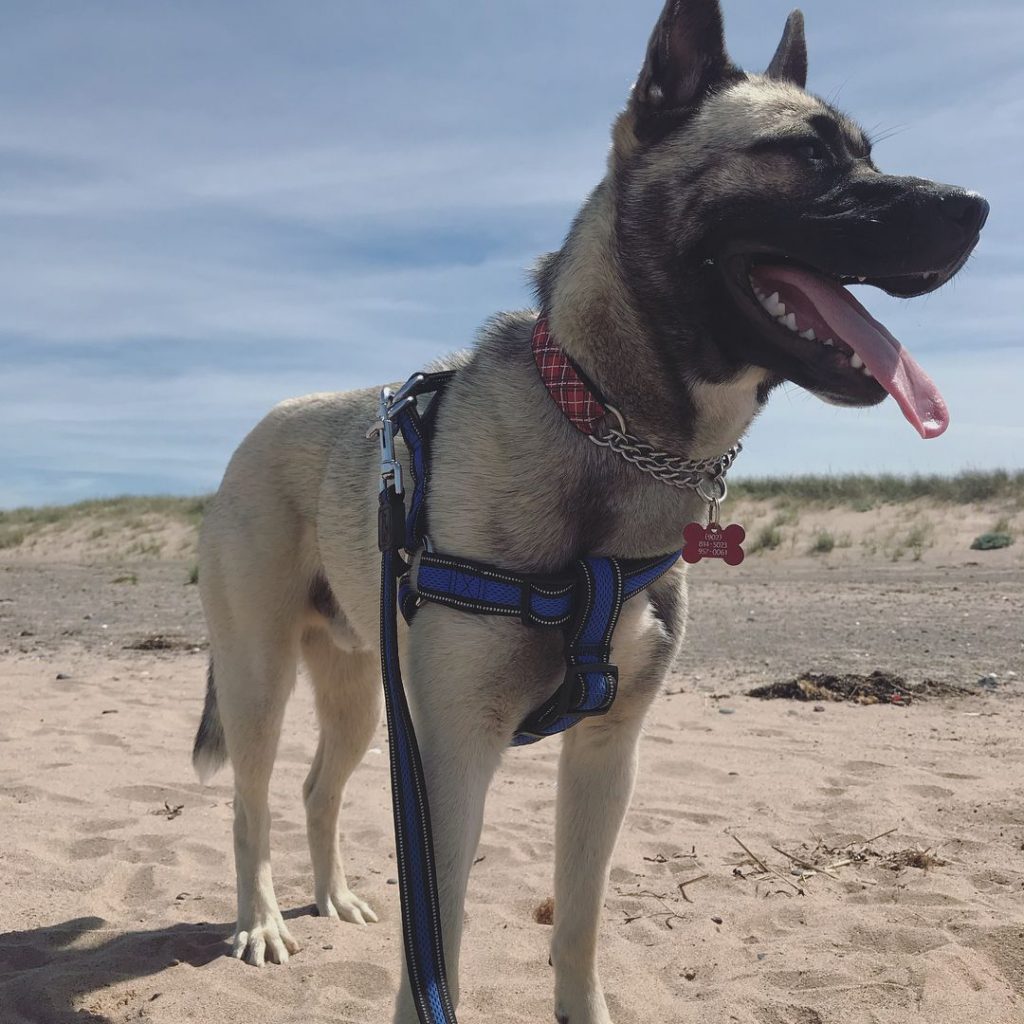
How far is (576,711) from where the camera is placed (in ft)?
9.11

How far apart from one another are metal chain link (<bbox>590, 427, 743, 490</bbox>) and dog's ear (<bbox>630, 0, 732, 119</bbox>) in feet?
2.88

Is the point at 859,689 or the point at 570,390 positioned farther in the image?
the point at 859,689

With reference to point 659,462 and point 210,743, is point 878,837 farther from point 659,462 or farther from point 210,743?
point 210,743

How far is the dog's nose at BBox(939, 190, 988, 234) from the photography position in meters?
2.56

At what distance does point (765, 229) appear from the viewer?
2.66 metres

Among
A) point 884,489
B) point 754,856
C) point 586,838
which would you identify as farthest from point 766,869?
point 884,489

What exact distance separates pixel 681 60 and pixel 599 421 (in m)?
1.00

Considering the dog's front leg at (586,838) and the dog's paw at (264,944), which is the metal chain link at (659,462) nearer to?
the dog's front leg at (586,838)

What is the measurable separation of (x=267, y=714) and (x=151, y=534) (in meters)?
22.7

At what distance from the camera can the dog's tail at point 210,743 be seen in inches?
172

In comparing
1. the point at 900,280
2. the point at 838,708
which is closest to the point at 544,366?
the point at 900,280

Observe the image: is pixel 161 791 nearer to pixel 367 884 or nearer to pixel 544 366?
pixel 367 884

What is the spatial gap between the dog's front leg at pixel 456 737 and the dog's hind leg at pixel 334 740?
5.29ft

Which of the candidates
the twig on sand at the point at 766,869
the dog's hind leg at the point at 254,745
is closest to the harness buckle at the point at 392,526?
the dog's hind leg at the point at 254,745
